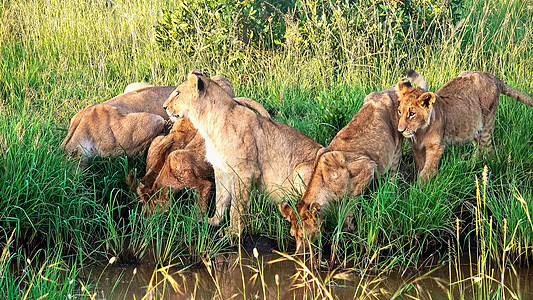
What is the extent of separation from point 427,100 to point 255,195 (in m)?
1.67

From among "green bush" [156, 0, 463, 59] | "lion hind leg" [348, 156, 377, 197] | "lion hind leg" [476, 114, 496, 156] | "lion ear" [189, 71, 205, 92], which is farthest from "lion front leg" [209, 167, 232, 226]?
"green bush" [156, 0, 463, 59]

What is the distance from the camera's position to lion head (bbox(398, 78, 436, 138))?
20.4 ft

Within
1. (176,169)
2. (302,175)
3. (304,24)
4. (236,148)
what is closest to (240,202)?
(236,148)

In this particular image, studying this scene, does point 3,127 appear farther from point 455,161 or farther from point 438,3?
point 438,3

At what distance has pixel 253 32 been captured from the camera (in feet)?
32.9

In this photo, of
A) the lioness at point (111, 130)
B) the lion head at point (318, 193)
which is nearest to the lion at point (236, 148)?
the lion head at point (318, 193)

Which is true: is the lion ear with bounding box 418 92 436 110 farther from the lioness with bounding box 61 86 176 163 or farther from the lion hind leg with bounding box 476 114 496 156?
the lioness with bounding box 61 86 176 163

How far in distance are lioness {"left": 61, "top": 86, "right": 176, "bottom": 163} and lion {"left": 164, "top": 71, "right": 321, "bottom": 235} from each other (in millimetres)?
1276

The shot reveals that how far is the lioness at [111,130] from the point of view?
7.23 meters

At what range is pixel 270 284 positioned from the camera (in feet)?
17.7

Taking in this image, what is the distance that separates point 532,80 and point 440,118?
2.57 metres

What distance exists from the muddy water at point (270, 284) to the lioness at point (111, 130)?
187cm

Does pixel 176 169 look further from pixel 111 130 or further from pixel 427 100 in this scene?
→ pixel 427 100

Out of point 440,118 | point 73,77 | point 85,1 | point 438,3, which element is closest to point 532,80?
point 438,3
